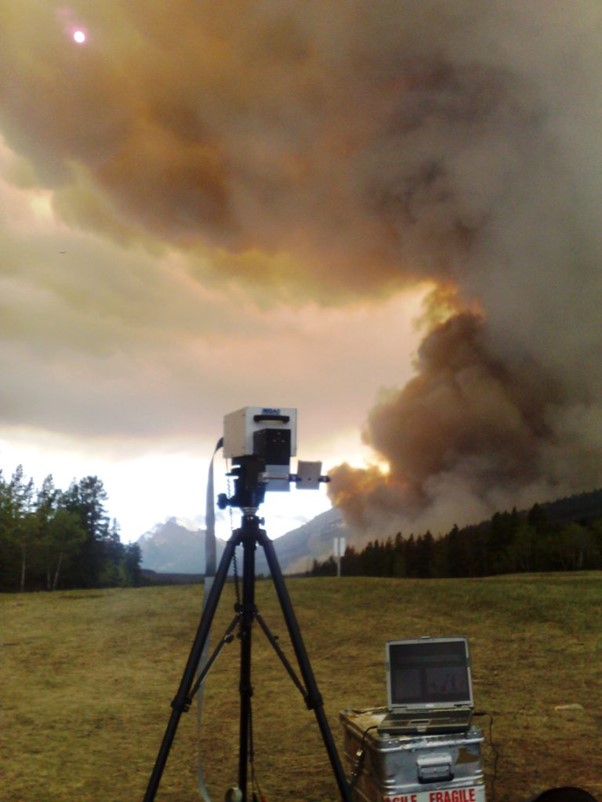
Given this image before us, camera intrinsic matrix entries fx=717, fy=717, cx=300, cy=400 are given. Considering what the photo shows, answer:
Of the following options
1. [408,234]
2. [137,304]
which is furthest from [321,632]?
[408,234]

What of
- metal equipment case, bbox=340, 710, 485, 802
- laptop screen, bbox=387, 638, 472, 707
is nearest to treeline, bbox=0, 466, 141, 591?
laptop screen, bbox=387, 638, 472, 707

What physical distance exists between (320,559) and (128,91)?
340 centimetres

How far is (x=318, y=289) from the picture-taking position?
16.8 ft

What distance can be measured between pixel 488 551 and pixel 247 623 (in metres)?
3.07

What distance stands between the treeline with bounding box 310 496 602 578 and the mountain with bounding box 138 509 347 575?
0.17m

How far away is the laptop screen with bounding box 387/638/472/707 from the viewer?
2.78 m

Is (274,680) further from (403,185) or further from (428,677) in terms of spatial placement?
(403,185)

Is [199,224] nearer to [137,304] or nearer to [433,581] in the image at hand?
[137,304]

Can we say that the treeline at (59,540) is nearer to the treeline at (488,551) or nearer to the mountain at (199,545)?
the mountain at (199,545)

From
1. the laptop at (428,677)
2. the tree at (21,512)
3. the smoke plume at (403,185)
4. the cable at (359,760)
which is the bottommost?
the cable at (359,760)

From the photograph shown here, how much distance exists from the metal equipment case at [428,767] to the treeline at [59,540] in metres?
2.78

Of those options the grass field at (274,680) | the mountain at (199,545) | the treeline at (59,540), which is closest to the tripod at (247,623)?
the grass field at (274,680)

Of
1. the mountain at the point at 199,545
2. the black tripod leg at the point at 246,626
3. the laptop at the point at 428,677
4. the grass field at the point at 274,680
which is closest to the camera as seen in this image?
the black tripod leg at the point at 246,626

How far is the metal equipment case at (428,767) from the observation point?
243cm
